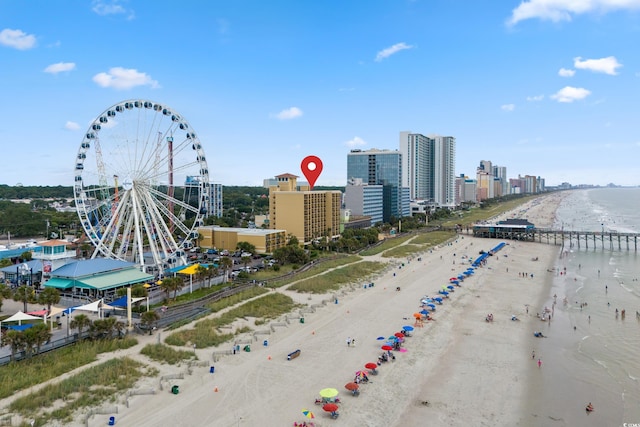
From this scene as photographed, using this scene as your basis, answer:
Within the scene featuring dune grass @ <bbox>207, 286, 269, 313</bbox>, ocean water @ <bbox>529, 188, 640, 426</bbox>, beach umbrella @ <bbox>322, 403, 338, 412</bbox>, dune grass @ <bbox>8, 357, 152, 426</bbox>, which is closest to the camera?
dune grass @ <bbox>8, 357, 152, 426</bbox>

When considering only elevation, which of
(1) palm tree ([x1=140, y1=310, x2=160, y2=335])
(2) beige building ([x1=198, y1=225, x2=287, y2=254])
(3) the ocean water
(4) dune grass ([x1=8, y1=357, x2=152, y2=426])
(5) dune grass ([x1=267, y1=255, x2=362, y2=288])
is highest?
(2) beige building ([x1=198, y1=225, x2=287, y2=254])

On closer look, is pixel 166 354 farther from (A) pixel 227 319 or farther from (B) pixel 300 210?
(B) pixel 300 210

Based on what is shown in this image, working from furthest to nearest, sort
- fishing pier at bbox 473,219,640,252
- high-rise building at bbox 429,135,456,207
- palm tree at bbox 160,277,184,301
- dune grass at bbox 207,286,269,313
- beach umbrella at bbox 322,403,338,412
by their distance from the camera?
high-rise building at bbox 429,135,456,207 < fishing pier at bbox 473,219,640,252 < palm tree at bbox 160,277,184,301 < dune grass at bbox 207,286,269,313 < beach umbrella at bbox 322,403,338,412

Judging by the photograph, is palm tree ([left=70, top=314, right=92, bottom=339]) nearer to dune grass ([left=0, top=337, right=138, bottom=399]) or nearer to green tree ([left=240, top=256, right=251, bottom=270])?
dune grass ([left=0, top=337, right=138, bottom=399])

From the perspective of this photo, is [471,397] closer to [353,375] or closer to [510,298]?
[353,375]

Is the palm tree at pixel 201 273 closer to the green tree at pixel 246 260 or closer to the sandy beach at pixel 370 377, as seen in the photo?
the sandy beach at pixel 370 377

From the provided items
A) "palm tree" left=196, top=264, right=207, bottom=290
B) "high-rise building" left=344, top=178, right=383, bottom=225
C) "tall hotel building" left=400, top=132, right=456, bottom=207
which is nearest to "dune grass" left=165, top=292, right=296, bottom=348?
"palm tree" left=196, top=264, right=207, bottom=290

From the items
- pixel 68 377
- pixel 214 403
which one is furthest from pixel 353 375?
pixel 68 377

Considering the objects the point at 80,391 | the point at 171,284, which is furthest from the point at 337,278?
the point at 80,391
